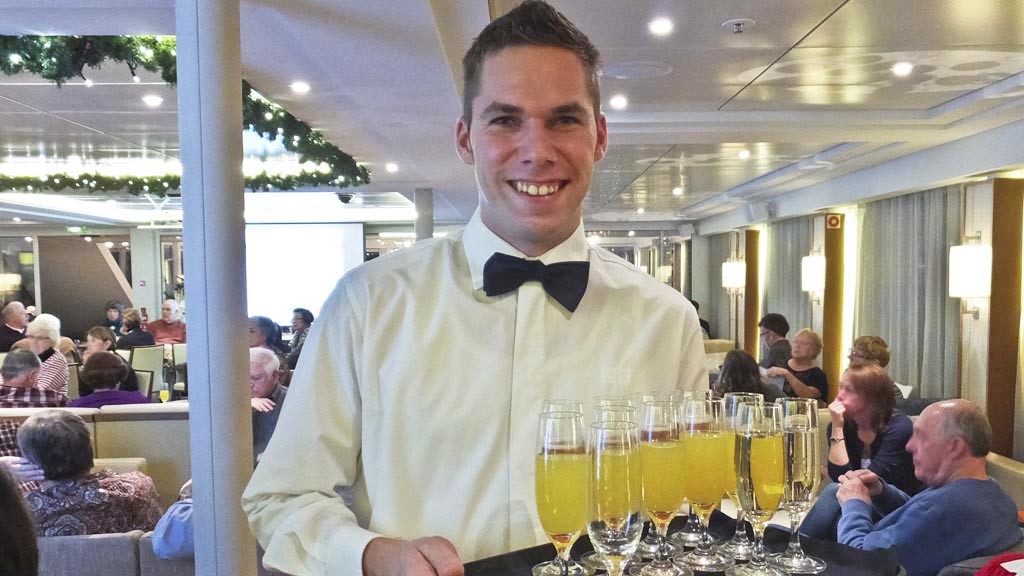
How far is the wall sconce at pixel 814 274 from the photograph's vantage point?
8.60m

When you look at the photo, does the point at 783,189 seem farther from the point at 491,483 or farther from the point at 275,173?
the point at 491,483

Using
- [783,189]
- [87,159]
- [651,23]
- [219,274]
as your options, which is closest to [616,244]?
[783,189]

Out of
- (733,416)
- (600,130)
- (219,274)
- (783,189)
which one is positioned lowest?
(733,416)

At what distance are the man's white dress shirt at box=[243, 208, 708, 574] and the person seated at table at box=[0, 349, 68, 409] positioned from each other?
4.81m

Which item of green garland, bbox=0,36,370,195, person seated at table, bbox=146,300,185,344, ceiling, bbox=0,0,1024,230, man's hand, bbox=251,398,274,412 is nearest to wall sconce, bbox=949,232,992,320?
ceiling, bbox=0,0,1024,230

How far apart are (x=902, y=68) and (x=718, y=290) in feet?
34.5

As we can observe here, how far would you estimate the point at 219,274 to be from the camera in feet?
8.16

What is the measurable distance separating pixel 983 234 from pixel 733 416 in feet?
19.1

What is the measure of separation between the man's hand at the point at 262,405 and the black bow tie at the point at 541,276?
3171 millimetres

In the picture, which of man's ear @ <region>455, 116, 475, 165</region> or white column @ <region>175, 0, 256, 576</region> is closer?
man's ear @ <region>455, 116, 475, 165</region>

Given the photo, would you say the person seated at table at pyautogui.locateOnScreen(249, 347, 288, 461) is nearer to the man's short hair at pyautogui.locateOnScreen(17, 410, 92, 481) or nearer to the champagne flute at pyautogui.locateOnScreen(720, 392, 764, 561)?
the man's short hair at pyautogui.locateOnScreen(17, 410, 92, 481)

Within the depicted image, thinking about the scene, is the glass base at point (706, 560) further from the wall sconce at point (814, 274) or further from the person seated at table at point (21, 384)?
the wall sconce at point (814, 274)

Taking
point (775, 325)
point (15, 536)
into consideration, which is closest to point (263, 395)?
point (15, 536)

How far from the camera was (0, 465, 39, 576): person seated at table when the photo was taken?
67.1 inches
